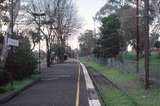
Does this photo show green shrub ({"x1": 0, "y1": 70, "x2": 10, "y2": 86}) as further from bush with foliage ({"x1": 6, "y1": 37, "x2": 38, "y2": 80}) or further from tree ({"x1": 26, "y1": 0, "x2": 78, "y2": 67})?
tree ({"x1": 26, "y1": 0, "x2": 78, "y2": 67})

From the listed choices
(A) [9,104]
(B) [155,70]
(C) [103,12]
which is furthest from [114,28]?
(A) [9,104]

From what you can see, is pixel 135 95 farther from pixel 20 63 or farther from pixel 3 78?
pixel 20 63

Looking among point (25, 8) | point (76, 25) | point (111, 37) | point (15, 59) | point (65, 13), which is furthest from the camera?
point (76, 25)

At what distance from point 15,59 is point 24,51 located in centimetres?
317

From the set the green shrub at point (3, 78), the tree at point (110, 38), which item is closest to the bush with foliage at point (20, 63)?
the green shrub at point (3, 78)

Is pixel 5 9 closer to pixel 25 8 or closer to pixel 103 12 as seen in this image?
pixel 25 8

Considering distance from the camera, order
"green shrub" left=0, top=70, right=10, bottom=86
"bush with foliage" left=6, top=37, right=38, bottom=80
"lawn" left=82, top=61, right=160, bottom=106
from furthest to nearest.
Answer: "bush with foliage" left=6, top=37, right=38, bottom=80 < "green shrub" left=0, top=70, right=10, bottom=86 < "lawn" left=82, top=61, right=160, bottom=106

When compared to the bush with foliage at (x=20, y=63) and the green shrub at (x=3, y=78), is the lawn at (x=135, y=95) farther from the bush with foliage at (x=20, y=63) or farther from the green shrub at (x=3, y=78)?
the bush with foliage at (x=20, y=63)

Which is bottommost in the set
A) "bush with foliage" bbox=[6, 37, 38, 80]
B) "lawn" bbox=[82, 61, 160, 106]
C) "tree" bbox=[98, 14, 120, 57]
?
"lawn" bbox=[82, 61, 160, 106]

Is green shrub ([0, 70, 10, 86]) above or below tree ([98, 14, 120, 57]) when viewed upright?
below

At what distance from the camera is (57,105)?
16.8 metres

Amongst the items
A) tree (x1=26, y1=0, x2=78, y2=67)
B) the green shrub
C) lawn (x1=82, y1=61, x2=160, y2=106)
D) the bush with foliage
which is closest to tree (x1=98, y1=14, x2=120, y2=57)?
tree (x1=26, y1=0, x2=78, y2=67)

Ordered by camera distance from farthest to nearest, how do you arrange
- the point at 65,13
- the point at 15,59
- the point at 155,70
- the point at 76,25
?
the point at 76,25 < the point at 65,13 < the point at 15,59 < the point at 155,70

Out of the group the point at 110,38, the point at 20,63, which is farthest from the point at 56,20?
the point at 20,63
